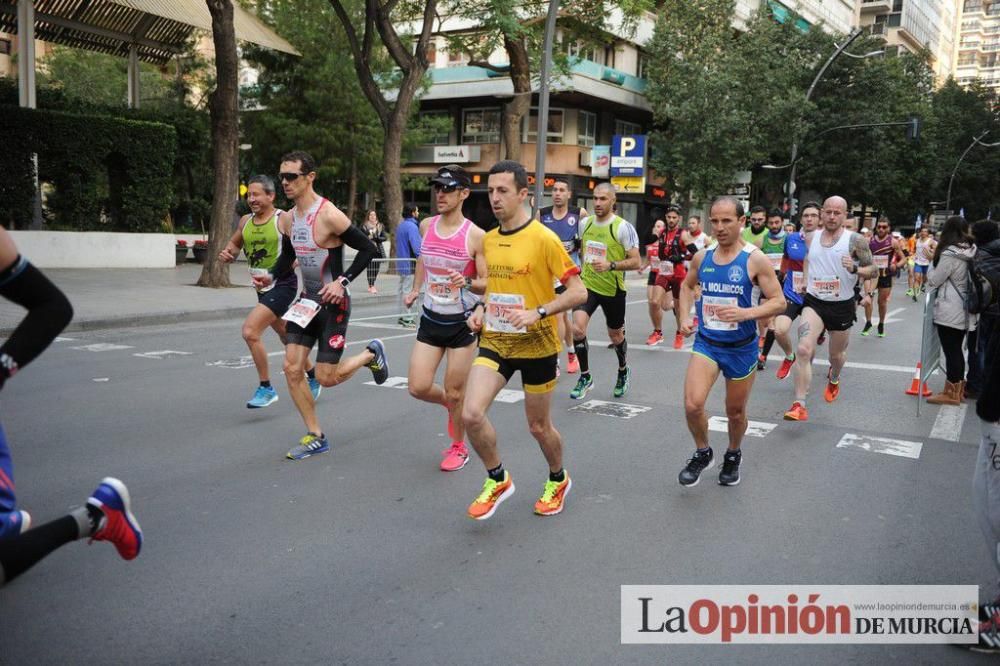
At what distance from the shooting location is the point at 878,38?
44.5 metres

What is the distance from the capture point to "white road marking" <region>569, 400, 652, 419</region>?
24.9ft

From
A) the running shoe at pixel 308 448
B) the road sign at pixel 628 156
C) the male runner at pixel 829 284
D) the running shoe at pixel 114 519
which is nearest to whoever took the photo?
the running shoe at pixel 114 519

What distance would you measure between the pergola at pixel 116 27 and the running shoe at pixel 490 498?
20297 millimetres

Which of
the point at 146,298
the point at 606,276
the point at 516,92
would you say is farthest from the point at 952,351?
the point at 516,92

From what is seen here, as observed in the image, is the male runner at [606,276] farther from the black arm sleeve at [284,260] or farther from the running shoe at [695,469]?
the black arm sleeve at [284,260]

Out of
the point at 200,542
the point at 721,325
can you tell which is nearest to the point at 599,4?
the point at 721,325

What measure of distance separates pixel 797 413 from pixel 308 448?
4.28 m

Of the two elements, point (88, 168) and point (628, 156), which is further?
point (628, 156)

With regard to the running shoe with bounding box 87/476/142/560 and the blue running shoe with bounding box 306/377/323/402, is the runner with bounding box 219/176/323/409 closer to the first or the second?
the blue running shoe with bounding box 306/377/323/402

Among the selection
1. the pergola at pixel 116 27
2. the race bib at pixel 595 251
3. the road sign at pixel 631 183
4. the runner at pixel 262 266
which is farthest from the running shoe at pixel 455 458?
the road sign at pixel 631 183

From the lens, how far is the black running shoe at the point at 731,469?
5.54 metres

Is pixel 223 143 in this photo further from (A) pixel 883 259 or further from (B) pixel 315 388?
(A) pixel 883 259

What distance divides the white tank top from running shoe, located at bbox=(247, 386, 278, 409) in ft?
16.3

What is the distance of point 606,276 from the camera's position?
868cm
